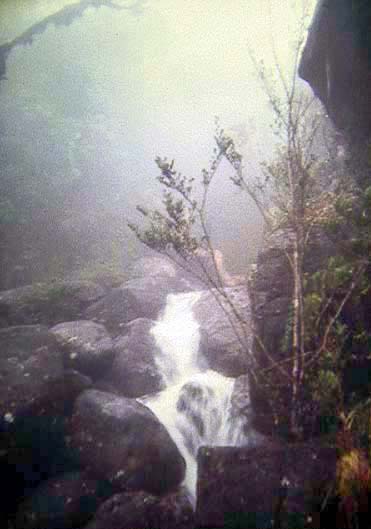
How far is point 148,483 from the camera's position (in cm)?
547

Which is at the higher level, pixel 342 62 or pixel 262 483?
pixel 342 62

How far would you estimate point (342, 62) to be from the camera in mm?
6043

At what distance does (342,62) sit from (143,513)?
26.7ft

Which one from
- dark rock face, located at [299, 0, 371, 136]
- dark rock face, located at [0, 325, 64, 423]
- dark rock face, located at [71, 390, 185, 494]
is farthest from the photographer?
dark rock face, located at [0, 325, 64, 423]

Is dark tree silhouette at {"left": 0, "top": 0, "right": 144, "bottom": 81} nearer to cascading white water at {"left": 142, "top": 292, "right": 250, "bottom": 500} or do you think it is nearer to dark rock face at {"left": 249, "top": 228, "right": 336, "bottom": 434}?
cascading white water at {"left": 142, "top": 292, "right": 250, "bottom": 500}

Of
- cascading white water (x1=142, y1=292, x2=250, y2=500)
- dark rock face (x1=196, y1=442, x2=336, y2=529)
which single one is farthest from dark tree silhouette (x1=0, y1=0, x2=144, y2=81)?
dark rock face (x1=196, y1=442, x2=336, y2=529)

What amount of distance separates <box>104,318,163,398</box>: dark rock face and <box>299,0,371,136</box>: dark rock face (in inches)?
275

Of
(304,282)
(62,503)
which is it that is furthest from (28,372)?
(304,282)

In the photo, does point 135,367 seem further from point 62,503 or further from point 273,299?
point 273,299

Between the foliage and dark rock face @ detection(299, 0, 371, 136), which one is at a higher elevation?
dark rock face @ detection(299, 0, 371, 136)

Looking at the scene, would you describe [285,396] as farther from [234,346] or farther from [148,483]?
[234,346]

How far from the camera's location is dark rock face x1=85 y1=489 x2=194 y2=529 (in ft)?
16.0

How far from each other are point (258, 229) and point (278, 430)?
13.4 metres

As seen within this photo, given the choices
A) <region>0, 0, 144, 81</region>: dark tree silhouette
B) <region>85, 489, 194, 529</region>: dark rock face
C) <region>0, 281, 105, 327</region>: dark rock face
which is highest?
<region>0, 0, 144, 81</region>: dark tree silhouette
